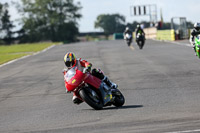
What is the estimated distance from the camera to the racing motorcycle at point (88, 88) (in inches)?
387

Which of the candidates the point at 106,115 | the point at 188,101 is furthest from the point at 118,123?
the point at 188,101

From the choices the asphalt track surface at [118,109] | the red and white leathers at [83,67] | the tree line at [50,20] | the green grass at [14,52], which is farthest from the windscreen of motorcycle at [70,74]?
the tree line at [50,20]

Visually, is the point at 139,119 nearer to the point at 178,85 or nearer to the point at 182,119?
the point at 182,119

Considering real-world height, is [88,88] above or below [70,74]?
below

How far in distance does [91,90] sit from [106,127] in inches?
80.2

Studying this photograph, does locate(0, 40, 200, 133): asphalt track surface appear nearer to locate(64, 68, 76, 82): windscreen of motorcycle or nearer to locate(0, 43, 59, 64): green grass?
locate(64, 68, 76, 82): windscreen of motorcycle

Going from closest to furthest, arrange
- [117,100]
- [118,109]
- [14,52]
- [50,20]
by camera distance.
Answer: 1. [118,109]
2. [117,100]
3. [14,52]
4. [50,20]

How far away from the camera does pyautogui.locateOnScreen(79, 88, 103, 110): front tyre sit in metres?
9.82

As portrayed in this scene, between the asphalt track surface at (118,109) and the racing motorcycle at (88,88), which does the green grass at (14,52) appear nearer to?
the asphalt track surface at (118,109)

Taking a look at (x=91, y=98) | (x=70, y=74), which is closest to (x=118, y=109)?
(x=91, y=98)

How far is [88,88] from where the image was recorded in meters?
9.97

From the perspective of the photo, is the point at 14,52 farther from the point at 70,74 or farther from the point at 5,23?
the point at 5,23

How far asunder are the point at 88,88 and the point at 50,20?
357ft

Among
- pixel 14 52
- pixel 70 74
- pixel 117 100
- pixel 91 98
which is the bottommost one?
pixel 14 52
